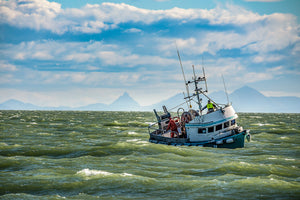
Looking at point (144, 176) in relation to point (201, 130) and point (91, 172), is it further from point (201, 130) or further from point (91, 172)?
point (201, 130)

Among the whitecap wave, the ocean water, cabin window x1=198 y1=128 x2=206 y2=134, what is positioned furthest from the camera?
cabin window x1=198 y1=128 x2=206 y2=134

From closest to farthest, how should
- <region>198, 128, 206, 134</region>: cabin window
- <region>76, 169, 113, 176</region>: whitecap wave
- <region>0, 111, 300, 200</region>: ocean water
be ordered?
<region>0, 111, 300, 200</region>: ocean water < <region>76, 169, 113, 176</region>: whitecap wave < <region>198, 128, 206, 134</region>: cabin window

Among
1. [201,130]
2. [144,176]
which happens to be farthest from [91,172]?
[201,130]

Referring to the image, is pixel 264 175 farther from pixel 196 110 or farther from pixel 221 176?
pixel 196 110

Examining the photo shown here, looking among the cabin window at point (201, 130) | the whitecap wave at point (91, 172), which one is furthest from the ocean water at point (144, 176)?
the cabin window at point (201, 130)

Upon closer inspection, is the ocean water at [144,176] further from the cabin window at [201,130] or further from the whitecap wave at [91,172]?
the cabin window at [201,130]

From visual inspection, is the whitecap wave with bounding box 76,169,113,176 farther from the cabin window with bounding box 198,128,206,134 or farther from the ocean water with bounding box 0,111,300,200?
the cabin window with bounding box 198,128,206,134

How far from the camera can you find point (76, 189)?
13742 millimetres

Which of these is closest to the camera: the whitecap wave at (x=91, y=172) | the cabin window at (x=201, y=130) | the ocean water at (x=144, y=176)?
the ocean water at (x=144, y=176)

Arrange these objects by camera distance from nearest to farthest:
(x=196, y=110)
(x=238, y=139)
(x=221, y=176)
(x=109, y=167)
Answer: (x=221, y=176)
(x=109, y=167)
(x=238, y=139)
(x=196, y=110)

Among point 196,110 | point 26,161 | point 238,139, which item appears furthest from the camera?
point 196,110

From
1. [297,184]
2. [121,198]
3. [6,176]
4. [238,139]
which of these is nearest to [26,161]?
[6,176]

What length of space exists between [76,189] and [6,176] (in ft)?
15.9

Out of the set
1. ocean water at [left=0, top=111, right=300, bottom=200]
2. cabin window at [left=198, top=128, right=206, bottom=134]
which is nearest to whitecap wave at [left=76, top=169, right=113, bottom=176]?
ocean water at [left=0, top=111, right=300, bottom=200]
